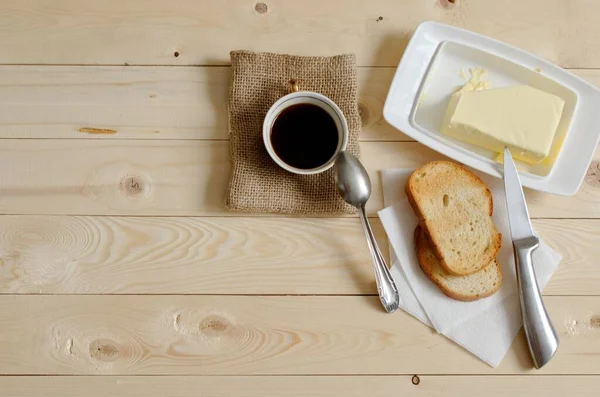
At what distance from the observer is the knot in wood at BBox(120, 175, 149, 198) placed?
35.4 inches

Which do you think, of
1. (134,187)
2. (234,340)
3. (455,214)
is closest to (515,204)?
(455,214)

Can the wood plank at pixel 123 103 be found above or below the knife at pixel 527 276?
above

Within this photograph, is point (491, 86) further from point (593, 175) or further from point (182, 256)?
point (182, 256)


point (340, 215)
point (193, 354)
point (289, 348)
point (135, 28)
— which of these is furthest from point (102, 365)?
point (135, 28)

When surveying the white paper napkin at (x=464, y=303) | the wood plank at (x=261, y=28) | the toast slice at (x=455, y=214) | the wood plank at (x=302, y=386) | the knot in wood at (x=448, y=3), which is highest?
the knot in wood at (x=448, y=3)

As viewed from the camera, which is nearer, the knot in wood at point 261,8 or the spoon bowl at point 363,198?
the spoon bowl at point 363,198

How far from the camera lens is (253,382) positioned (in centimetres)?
87

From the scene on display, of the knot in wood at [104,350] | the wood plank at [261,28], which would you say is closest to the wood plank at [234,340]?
the knot in wood at [104,350]

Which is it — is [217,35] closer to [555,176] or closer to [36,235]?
[36,235]

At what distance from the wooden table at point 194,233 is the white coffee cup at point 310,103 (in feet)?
0.28

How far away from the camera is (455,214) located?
35.0 inches

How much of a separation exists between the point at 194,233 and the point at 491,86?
1.72 feet

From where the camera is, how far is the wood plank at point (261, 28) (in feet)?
3.05

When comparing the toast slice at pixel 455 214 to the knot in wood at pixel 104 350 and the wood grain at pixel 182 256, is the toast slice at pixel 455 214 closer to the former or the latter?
the wood grain at pixel 182 256
